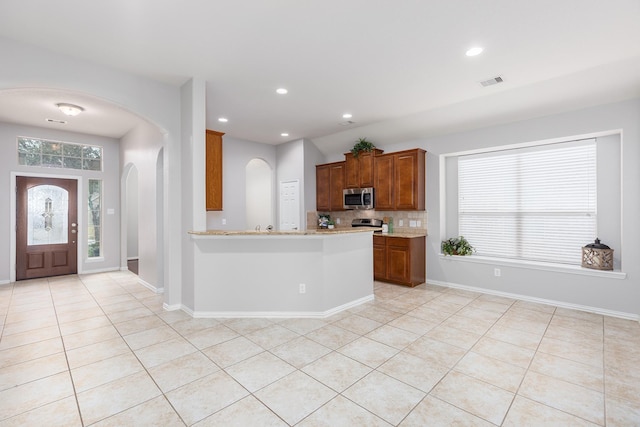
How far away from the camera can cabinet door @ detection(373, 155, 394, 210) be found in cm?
572

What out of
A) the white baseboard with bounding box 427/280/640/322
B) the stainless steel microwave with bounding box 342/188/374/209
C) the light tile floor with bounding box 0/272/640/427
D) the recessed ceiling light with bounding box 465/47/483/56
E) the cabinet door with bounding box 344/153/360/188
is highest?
the recessed ceiling light with bounding box 465/47/483/56

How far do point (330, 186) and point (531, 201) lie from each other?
367 centimetres

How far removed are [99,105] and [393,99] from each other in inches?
176

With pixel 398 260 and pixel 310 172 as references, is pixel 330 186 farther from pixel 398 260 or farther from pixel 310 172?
pixel 398 260

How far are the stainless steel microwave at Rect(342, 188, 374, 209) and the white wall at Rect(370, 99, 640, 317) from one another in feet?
3.63

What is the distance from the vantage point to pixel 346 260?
13.4ft

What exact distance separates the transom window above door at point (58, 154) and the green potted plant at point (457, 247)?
286 inches

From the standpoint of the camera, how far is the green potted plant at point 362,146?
19.7ft

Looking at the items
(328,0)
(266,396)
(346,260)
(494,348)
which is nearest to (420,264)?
(346,260)

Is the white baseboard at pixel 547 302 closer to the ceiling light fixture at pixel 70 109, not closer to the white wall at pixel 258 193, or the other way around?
the white wall at pixel 258 193

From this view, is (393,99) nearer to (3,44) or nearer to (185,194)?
(185,194)

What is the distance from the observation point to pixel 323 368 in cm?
258

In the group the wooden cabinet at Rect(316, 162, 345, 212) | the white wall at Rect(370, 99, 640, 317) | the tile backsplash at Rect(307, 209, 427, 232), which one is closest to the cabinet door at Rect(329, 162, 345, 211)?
the wooden cabinet at Rect(316, 162, 345, 212)

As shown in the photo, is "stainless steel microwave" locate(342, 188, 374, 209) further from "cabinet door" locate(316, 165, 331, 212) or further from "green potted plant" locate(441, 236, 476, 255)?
"green potted plant" locate(441, 236, 476, 255)
